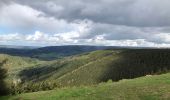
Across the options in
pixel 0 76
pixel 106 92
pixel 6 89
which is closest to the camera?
pixel 106 92

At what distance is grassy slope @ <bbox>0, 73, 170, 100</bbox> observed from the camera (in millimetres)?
26391

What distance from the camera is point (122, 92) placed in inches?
1110

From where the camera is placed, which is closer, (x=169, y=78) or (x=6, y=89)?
(x=169, y=78)

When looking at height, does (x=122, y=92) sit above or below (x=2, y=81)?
above

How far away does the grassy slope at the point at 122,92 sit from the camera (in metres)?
26.4

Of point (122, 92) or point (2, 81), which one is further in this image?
point (2, 81)

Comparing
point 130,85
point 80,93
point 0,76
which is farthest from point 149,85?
point 0,76

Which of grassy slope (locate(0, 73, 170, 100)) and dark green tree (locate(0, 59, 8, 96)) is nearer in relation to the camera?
grassy slope (locate(0, 73, 170, 100))

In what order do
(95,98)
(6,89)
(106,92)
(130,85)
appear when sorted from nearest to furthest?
(95,98), (106,92), (130,85), (6,89)

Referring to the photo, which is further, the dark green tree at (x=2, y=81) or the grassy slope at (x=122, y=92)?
the dark green tree at (x=2, y=81)

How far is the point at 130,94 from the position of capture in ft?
89.4

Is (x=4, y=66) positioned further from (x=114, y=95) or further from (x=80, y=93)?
(x=114, y=95)

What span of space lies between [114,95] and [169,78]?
7068mm

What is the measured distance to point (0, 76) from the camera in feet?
133
